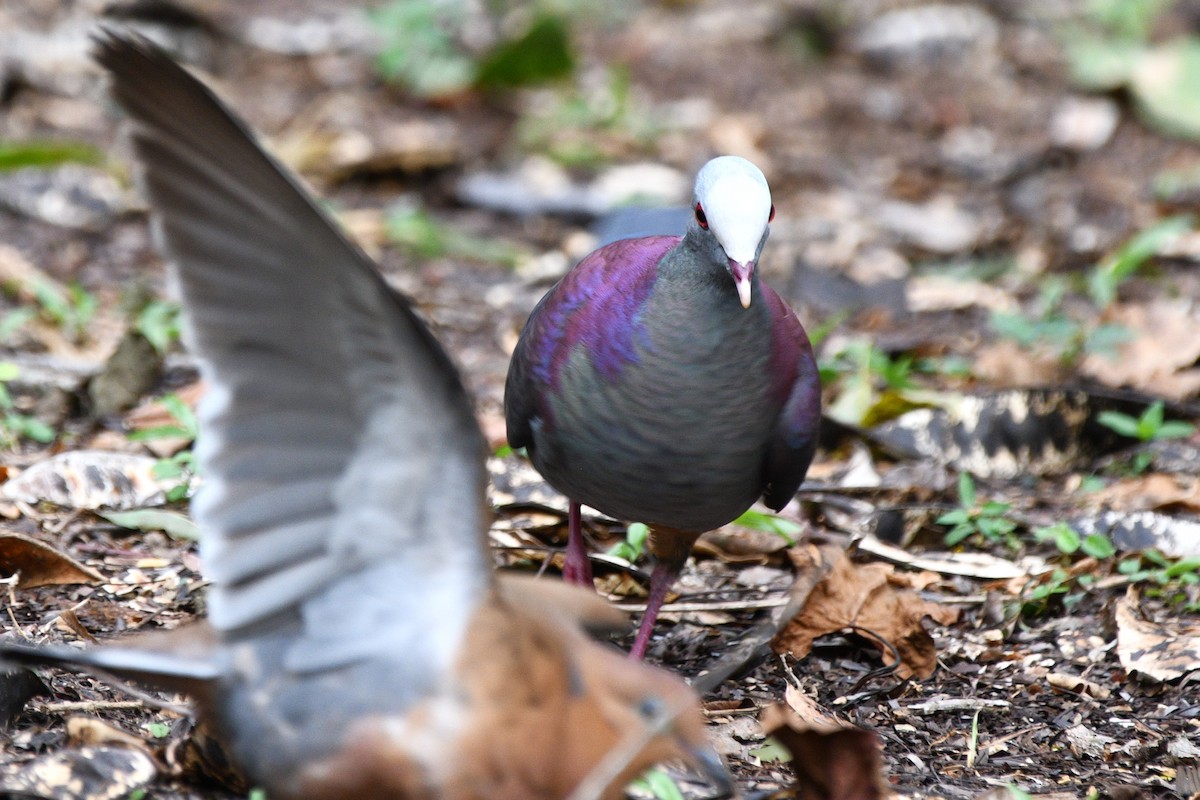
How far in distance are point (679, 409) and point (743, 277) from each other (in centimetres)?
35

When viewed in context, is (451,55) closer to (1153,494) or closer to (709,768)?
(1153,494)

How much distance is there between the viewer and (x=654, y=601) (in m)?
3.85

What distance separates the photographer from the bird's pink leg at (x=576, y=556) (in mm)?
3992

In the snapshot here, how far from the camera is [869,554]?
14.0 ft

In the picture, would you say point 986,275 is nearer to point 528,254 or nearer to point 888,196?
point 888,196

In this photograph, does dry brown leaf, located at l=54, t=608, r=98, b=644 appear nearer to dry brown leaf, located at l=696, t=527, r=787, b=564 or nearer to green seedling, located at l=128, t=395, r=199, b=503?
green seedling, located at l=128, t=395, r=199, b=503

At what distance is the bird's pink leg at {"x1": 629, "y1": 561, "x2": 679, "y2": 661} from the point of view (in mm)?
3748

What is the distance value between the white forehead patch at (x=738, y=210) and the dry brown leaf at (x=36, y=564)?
1807 mm

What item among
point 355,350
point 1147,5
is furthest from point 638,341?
point 1147,5

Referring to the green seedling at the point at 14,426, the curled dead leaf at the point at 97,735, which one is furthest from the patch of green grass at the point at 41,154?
the curled dead leaf at the point at 97,735

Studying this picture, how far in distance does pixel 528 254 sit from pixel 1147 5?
5451 mm

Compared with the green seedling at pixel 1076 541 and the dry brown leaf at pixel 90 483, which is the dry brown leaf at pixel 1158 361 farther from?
the dry brown leaf at pixel 90 483

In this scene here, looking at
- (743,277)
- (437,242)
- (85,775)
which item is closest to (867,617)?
(743,277)

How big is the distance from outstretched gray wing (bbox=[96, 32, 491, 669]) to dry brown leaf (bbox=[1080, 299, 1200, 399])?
369 cm
